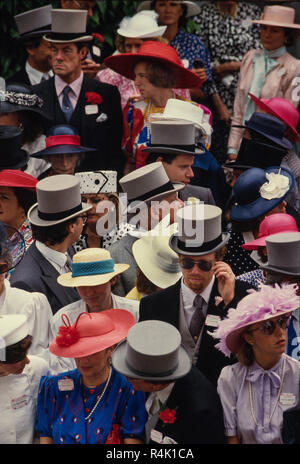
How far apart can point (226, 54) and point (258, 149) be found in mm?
1850

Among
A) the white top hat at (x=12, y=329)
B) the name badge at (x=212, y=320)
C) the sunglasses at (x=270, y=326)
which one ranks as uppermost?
the sunglasses at (x=270, y=326)

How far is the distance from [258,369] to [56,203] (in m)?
1.83

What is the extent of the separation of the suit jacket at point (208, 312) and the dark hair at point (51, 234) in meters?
0.86

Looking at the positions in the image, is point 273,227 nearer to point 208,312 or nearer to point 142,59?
point 208,312

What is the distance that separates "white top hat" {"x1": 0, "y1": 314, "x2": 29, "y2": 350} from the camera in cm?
341

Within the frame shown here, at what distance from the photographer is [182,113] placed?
5.71 meters

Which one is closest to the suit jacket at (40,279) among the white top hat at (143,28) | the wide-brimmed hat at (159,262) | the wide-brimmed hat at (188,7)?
the wide-brimmed hat at (159,262)

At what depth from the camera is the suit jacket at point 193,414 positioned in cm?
322

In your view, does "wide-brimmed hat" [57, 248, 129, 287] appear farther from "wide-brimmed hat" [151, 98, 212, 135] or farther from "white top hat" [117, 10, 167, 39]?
"white top hat" [117, 10, 167, 39]

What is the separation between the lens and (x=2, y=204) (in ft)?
16.3

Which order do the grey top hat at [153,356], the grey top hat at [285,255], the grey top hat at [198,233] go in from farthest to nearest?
the grey top hat at [198,233], the grey top hat at [285,255], the grey top hat at [153,356]

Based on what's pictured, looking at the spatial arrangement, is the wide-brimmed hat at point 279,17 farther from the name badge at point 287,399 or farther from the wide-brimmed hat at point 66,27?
the name badge at point 287,399

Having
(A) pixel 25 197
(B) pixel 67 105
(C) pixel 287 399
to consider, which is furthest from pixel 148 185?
(C) pixel 287 399

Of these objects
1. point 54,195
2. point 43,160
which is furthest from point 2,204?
point 43,160
